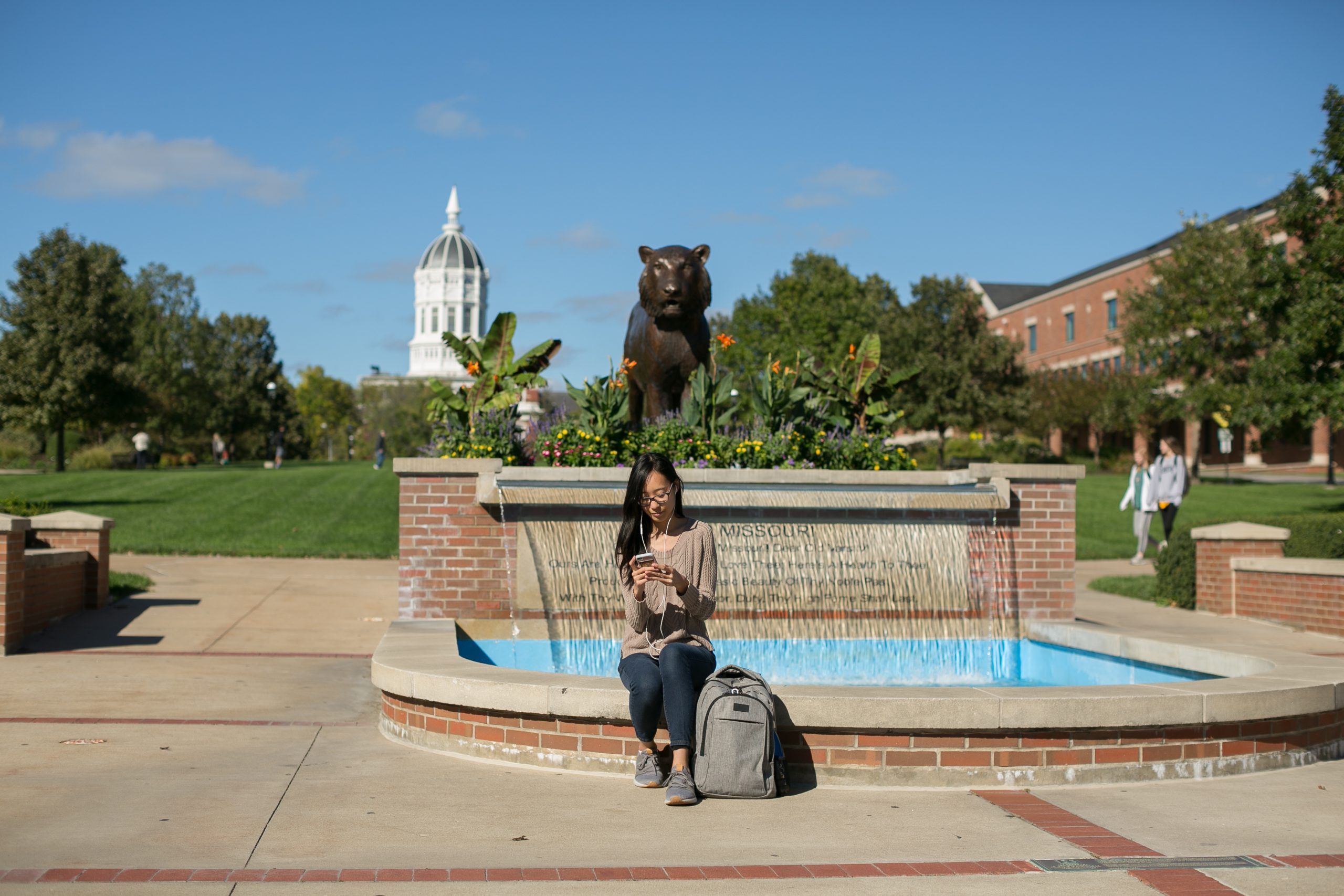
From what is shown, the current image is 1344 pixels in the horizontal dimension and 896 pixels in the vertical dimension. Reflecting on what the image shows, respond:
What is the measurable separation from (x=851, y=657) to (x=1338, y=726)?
3.46 m

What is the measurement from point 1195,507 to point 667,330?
20.2m

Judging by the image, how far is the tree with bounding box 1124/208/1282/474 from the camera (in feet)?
120

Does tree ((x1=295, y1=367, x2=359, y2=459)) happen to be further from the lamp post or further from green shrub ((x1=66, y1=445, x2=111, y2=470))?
green shrub ((x1=66, y1=445, x2=111, y2=470))

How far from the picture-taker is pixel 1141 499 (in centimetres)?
1733

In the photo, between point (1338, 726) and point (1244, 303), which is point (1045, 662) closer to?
point (1338, 726)

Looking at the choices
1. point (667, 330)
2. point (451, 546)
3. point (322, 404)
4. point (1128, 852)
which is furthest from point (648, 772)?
point (322, 404)

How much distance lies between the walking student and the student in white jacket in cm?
1319

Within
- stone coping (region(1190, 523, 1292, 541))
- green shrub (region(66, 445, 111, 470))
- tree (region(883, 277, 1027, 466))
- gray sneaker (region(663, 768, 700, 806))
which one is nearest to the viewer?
gray sneaker (region(663, 768, 700, 806))

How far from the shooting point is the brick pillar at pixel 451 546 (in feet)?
29.0

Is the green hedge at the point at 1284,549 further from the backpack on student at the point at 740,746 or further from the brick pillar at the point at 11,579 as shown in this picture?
the brick pillar at the point at 11,579

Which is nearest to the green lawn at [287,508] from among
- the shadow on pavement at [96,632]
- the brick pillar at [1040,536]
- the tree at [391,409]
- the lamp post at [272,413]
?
the shadow on pavement at [96,632]

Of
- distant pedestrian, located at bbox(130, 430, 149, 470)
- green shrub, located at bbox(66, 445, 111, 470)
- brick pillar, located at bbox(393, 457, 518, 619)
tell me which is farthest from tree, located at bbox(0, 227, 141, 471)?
brick pillar, located at bbox(393, 457, 518, 619)

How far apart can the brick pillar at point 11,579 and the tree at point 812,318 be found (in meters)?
39.9

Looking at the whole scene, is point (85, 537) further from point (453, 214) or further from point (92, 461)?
point (453, 214)
